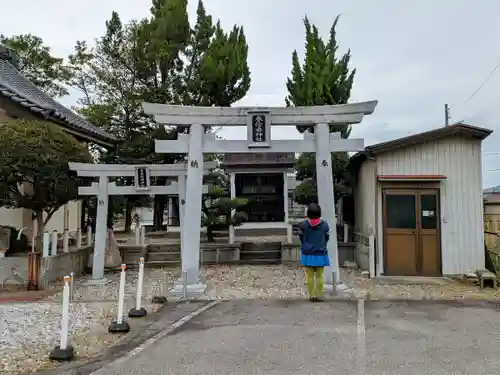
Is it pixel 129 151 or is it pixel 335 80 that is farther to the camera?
pixel 129 151

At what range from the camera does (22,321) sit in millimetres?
6613

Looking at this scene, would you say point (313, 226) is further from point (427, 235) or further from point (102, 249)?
point (102, 249)

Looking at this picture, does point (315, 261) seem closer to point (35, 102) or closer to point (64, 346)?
point (64, 346)

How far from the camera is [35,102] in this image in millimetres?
11125

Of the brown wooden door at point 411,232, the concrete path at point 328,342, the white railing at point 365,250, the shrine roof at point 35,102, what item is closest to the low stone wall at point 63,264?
the shrine roof at point 35,102

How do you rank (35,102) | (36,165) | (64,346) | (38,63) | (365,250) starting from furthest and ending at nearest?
(38,63)
(365,250)
(35,102)
(36,165)
(64,346)

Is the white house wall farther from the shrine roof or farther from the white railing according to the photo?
the shrine roof

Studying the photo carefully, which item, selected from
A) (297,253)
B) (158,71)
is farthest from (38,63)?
(297,253)

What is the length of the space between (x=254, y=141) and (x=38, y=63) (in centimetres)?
1547

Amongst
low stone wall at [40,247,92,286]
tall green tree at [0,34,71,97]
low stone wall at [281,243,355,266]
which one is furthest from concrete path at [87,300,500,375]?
tall green tree at [0,34,71,97]

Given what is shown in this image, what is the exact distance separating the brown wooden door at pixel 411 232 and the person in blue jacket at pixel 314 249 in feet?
11.0

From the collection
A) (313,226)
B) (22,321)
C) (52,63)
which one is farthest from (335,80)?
(52,63)

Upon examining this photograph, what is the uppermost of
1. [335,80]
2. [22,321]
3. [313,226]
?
[335,80]

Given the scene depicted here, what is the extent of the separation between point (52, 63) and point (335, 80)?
13.1 meters
